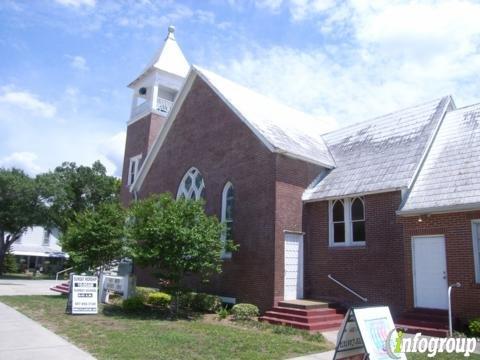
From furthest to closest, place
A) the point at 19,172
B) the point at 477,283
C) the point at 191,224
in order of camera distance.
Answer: the point at 19,172
the point at 191,224
the point at 477,283

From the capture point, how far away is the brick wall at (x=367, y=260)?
1474 centimetres

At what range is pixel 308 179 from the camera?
59.7 feet

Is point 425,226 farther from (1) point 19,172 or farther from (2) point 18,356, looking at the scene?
(1) point 19,172

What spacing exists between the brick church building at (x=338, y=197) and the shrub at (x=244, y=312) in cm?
56

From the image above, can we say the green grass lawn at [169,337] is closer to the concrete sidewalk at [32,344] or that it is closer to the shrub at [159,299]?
the concrete sidewalk at [32,344]

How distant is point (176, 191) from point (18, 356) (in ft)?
47.2

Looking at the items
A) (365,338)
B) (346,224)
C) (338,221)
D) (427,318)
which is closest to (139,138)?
(338,221)

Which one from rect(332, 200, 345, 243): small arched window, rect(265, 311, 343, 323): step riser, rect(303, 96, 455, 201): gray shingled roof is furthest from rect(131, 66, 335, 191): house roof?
rect(265, 311, 343, 323): step riser

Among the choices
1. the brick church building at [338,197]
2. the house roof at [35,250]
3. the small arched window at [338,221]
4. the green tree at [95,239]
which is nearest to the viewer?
the brick church building at [338,197]

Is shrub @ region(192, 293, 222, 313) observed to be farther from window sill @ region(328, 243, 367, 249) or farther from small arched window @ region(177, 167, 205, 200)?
small arched window @ region(177, 167, 205, 200)

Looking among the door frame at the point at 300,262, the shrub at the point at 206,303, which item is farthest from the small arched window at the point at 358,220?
the shrub at the point at 206,303

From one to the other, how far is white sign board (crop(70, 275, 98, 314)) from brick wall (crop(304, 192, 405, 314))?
7.87 meters

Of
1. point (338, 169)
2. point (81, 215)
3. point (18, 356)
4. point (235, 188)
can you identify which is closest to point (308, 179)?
point (338, 169)

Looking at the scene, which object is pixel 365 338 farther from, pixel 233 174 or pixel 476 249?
pixel 233 174
